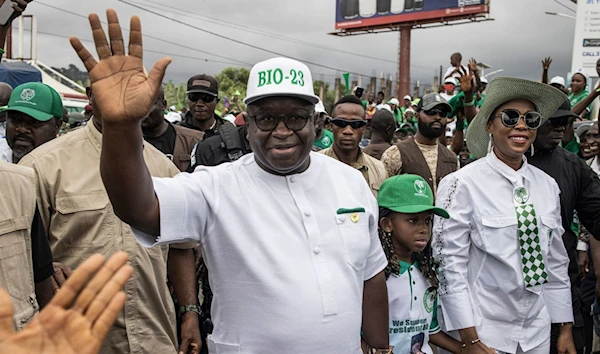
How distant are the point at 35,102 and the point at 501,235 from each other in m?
3.06

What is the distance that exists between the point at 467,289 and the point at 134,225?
6.88 feet

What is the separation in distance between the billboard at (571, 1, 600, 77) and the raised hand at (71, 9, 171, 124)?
14.6 m

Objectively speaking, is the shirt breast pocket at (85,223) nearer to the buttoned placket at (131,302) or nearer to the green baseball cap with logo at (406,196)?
the buttoned placket at (131,302)

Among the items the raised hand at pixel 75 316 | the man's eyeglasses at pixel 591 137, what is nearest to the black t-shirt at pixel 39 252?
the raised hand at pixel 75 316

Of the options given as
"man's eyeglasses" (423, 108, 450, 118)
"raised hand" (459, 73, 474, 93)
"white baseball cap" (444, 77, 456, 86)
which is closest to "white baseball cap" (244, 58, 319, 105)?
"man's eyeglasses" (423, 108, 450, 118)

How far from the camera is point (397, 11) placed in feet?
132

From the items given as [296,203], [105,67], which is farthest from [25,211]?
[296,203]

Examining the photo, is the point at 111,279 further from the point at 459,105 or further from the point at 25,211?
the point at 459,105

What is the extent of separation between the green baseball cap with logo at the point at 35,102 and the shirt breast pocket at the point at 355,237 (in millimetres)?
2481

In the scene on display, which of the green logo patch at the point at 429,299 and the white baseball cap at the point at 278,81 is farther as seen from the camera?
the green logo patch at the point at 429,299

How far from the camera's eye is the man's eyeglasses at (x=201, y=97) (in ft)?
20.1

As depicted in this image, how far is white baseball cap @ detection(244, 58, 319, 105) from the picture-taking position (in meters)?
2.29

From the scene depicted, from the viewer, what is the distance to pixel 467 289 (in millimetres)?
3326

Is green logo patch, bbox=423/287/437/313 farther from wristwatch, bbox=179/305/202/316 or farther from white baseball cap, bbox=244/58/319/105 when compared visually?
white baseball cap, bbox=244/58/319/105
